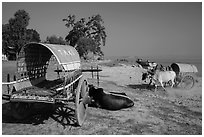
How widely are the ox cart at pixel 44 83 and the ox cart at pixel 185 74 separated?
8.80 metres

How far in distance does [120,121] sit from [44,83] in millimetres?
3914

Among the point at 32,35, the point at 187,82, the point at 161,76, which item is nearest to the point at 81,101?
the point at 161,76

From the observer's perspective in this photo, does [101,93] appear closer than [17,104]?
No

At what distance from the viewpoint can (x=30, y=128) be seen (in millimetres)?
6152

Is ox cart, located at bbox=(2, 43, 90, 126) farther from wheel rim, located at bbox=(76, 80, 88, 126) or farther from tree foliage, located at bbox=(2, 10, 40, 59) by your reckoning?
tree foliage, located at bbox=(2, 10, 40, 59)

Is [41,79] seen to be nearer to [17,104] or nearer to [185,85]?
[17,104]

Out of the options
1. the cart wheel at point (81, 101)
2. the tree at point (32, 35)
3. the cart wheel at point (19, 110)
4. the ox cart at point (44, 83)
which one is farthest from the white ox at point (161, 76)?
the tree at point (32, 35)

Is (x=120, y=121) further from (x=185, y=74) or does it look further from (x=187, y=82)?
(x=187, y=82)

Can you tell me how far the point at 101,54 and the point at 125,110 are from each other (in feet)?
146

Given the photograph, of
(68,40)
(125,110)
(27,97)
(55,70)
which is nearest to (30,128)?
(27,97)

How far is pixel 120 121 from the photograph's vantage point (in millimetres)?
6934

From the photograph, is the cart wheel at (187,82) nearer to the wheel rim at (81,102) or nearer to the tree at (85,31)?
the wheel rim at (81,102)

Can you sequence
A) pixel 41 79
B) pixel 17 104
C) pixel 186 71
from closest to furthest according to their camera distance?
pixel 17 104
pixel 41 79
pixel 186 71

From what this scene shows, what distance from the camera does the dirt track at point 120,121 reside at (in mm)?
6109
